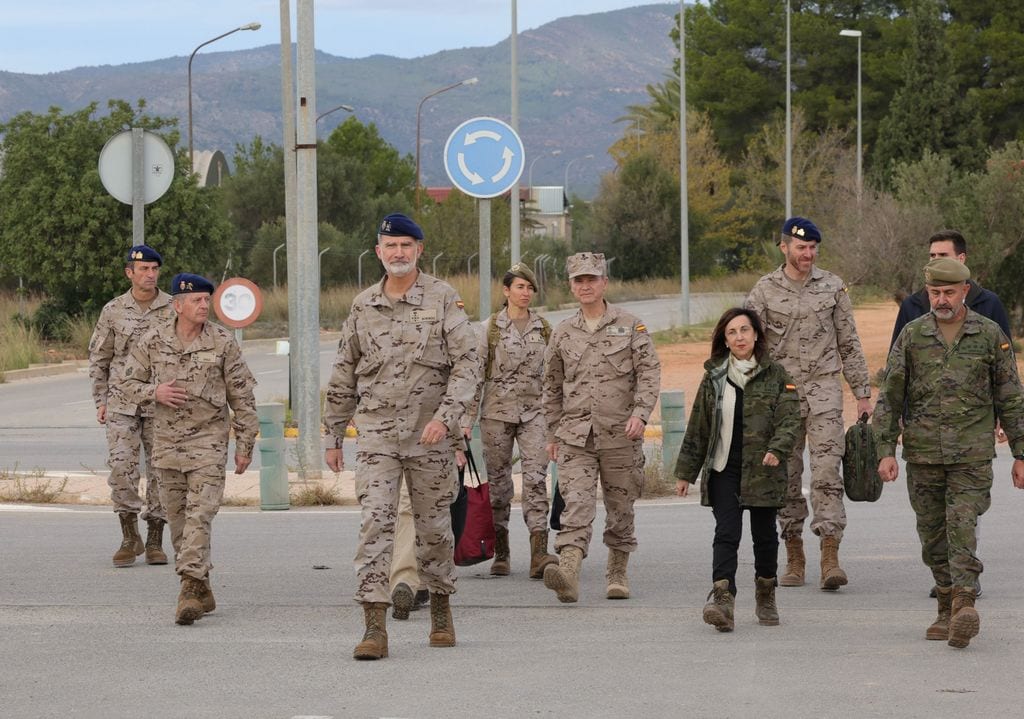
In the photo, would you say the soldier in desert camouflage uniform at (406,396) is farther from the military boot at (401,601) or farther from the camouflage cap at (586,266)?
the camouflage cap at (586,266)

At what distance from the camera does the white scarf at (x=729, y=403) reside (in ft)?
28.6

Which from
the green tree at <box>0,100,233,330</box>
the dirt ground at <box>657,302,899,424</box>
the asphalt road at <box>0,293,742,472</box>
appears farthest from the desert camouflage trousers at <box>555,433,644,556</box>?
the green tree at <box>0,100,233,330</box>

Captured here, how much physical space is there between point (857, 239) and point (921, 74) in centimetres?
3036

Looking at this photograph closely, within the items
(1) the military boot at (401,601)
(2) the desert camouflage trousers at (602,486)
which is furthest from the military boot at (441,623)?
(2) the desert camouflage trousers at (602,486)

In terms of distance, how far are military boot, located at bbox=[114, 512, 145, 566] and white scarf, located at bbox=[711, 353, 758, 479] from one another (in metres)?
4.12

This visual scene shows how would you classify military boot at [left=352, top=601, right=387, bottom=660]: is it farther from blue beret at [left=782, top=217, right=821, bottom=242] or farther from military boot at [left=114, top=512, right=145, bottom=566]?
blue beret at [left=782, top=217, right=821, bottom=242]

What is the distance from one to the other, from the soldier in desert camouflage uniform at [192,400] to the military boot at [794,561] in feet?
10.3

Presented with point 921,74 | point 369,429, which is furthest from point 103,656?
point 921,74

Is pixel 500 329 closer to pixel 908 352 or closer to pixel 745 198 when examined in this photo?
pixel 908 352

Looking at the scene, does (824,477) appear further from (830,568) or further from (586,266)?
(586,266)

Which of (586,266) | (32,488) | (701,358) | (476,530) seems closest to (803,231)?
(586,266)

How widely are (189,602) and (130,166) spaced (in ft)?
21.2

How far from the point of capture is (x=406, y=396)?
319 inches

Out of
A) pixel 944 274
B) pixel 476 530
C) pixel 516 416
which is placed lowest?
pixel 476 530
